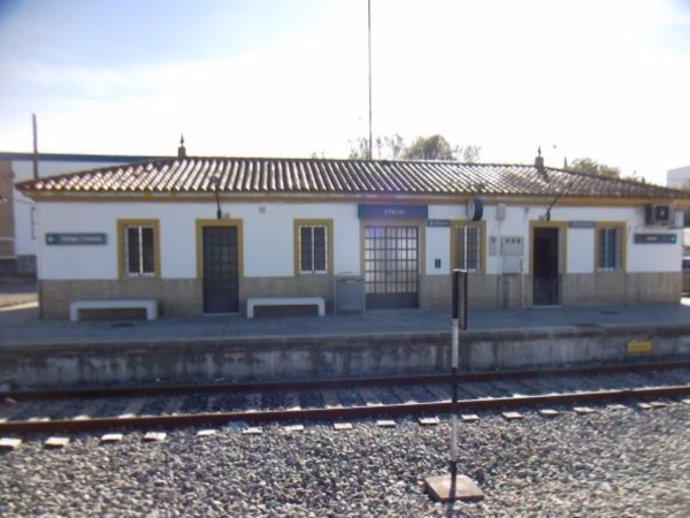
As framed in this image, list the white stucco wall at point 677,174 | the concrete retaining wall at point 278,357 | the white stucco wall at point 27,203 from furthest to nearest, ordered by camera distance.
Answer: the white stucco wall at point 677,174, the white stucco wall at point 27,203, the concrete retaining wall at point 278,357

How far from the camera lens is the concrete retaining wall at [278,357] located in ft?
29.6

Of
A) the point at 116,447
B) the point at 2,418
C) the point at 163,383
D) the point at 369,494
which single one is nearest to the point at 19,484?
the point at 116,447

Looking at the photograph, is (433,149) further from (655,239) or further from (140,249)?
(140,249)

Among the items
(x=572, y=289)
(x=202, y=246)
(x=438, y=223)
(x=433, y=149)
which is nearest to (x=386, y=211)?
(x=438, y=223)

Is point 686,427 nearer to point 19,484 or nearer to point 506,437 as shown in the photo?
point 506,437

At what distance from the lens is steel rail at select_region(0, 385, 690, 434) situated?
20.7 feet

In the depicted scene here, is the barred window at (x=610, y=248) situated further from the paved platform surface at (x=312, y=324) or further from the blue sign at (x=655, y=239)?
the paved platform surface at (x=312, y=324)

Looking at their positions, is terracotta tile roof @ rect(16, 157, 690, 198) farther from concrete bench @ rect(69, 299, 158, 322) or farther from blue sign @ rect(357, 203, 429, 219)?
concrete bench @ rect(69, 299, 158, 322)

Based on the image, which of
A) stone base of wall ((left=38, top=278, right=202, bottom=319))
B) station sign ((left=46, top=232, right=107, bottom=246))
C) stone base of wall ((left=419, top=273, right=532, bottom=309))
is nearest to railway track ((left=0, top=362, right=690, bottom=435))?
stone base of wall ((left=419, top=273, right=532, bottom=309))

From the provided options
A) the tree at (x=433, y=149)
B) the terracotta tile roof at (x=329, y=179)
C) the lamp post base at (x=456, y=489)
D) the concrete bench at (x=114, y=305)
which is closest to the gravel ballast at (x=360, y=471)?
the lamp post base at (x=456, y=489)

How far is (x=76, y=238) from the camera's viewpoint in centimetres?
1291

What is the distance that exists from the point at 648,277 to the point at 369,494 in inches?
574

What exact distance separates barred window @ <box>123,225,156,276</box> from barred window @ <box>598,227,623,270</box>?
529 inches

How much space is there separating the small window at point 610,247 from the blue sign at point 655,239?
0.62m
